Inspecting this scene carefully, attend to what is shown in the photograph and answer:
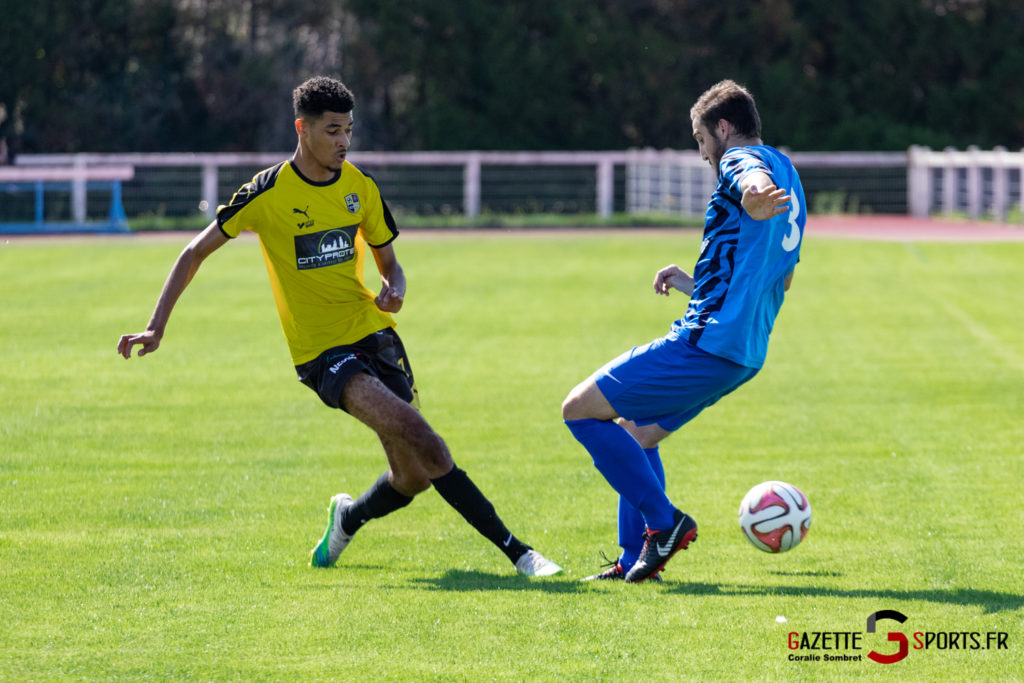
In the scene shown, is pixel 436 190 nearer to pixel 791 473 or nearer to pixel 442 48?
pixel 442 48

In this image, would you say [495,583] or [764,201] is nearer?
[764,201]

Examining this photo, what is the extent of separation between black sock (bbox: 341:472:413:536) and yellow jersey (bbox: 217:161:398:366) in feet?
2.17

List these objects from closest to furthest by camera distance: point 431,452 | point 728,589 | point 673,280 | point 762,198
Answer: point 762,198
point 728,589
point 431,452
point 673,280

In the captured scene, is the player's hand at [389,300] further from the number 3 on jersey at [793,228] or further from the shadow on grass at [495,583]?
the number 3 on jersey at [793,228]

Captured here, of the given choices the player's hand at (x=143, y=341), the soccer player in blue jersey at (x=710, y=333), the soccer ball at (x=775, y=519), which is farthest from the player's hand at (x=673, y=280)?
the player's hand at (x=143, y=341)

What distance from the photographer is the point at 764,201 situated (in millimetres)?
5230

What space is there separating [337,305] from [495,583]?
1394mm

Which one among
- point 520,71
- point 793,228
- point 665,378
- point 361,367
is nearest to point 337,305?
point 361,367

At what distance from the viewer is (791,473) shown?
8398 mm

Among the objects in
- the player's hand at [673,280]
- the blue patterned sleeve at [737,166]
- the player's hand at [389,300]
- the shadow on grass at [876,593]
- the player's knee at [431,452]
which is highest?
the blue patterned sleeve at [737,166]

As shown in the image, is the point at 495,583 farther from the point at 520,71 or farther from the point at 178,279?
the point at 520,71

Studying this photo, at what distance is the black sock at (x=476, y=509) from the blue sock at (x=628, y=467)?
0.56 metres

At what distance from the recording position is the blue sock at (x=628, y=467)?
19.2 ft

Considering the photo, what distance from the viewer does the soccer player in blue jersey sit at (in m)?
5.59
